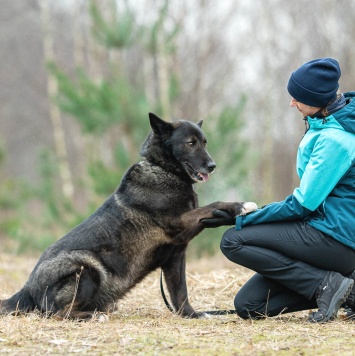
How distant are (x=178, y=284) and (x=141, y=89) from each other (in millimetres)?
9615

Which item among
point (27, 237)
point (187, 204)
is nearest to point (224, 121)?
point (27, 237)

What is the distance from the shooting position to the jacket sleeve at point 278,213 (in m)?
4.50

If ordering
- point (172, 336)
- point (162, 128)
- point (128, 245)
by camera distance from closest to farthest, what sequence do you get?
point (172, 336) → point (128, 245) → point (162, 128)

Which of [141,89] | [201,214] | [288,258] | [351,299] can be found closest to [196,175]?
[201,214]

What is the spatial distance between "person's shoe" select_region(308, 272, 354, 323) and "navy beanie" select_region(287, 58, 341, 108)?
4.44 feet

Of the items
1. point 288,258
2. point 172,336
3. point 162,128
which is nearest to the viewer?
point 172,336

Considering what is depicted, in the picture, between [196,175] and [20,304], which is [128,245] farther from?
[20,304]

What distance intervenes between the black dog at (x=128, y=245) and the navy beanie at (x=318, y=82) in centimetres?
100

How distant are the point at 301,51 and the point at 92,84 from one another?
13248 mm

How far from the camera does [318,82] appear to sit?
4449 mm

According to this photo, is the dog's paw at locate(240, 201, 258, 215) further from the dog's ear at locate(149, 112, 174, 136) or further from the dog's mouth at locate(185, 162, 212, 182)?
the dog's ear at locate(149, 112, 174, 136)

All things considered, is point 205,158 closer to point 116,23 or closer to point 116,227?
point 116,227

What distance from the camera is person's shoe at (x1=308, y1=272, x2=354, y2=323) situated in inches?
178

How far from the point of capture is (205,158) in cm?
537
